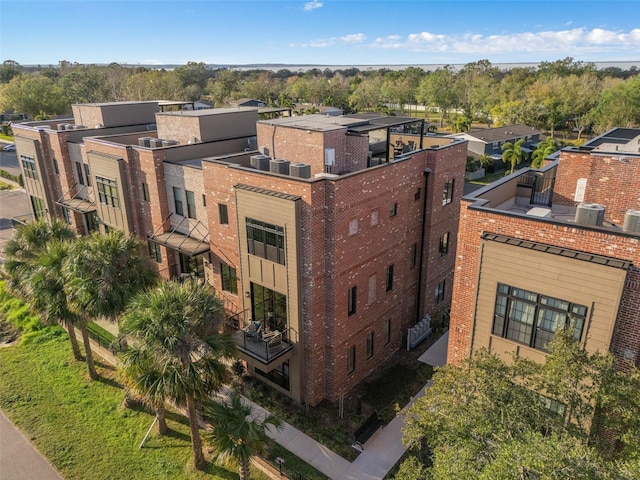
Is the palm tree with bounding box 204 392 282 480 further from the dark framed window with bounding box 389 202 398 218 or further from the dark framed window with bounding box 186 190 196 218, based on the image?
the dark framed window with bounding box 186 190 196 218

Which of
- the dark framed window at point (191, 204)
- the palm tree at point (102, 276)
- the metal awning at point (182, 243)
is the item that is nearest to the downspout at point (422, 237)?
the metal awning at point (182, 243)

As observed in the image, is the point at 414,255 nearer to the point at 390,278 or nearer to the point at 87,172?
the point at 390,278

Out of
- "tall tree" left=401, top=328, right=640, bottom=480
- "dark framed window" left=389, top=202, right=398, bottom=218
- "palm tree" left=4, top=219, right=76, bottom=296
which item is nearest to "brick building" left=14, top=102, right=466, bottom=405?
"dark framed window" left=389, top=202, right=398, bottom=218

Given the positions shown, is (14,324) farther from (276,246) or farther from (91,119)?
(276,246)


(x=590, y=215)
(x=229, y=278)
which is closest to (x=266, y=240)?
(x=229, y=278)

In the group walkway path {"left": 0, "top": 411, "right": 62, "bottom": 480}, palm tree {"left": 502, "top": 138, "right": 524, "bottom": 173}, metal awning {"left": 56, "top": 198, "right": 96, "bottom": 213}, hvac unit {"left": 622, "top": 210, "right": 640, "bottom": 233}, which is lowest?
walkway path {"left": 0, "top": 411, "right": 62, "bottom": 480}

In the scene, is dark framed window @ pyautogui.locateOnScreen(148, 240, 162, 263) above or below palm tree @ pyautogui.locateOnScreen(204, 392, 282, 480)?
above

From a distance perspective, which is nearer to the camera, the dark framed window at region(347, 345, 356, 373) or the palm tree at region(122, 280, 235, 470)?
the palm tree at region(122, 280, 235, 470)

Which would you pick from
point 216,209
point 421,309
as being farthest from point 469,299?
point 216,209
